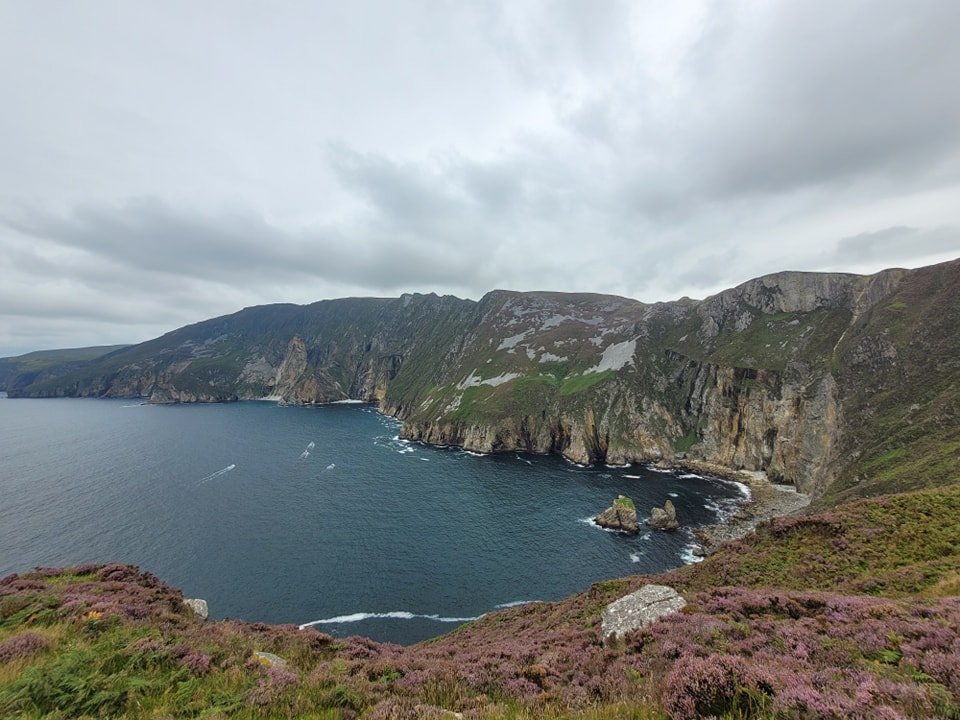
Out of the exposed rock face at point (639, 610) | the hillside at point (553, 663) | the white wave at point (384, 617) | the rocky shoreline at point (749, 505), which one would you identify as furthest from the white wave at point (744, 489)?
the exposed rock face at point (639, 610)

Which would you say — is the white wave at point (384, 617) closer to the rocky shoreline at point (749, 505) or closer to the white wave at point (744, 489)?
the rocky shoreline at point (749, 505)

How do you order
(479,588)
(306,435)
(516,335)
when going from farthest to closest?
(516,335) → (306,435) → (479,588)

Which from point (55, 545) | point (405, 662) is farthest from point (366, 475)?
point (405, 662)

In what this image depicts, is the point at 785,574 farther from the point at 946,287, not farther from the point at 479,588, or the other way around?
the point at 946,287

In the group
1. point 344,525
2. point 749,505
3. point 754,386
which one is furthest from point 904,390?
point 344,525

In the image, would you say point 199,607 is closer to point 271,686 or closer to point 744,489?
point 271,686
